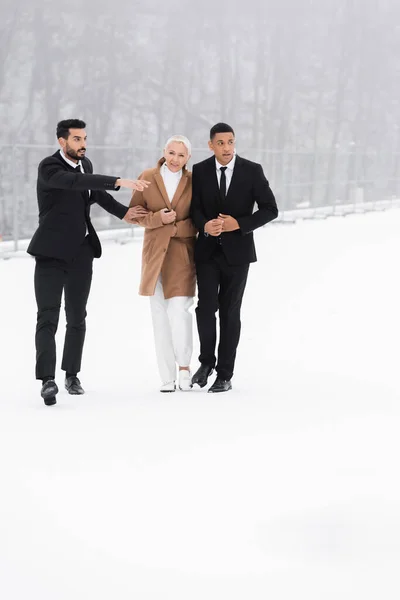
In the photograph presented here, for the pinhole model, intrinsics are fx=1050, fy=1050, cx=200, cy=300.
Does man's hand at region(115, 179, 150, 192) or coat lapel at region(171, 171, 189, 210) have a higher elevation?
man's hand at region(115, 179, 150, 192)

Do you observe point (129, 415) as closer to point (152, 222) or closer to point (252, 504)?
point (152, 222)

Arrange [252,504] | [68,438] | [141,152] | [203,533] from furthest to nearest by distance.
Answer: [141,152] < [68,438] < [252,504] < [203,533]

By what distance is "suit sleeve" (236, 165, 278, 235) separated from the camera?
6555 mm

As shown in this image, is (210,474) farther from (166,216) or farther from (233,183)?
(233,183)

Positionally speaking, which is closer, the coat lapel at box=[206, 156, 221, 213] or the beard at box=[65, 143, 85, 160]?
the beard at box=[65, 143, 85, 160]

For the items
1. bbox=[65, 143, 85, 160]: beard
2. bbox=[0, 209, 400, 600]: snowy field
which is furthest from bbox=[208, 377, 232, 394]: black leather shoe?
bbox=[65, 143, 85, 160]: beard

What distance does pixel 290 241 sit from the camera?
21.1 metres

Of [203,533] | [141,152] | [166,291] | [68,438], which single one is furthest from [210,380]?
[141,152]

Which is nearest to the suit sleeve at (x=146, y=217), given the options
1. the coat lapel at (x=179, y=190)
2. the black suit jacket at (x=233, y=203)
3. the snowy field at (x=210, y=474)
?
the coat lapel at (x=179, y=190)

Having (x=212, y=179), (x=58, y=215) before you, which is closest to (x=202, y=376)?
(x=212, y=179)

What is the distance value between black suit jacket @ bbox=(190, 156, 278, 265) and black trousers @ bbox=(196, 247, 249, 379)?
0.07 meters

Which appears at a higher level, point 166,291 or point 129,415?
point 166,291

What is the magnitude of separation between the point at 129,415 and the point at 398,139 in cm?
5553

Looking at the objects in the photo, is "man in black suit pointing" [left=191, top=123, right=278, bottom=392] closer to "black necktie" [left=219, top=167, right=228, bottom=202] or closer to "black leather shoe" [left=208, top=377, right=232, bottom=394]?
"black necktie" [left=219, top=167, right=228, bottom=202]
